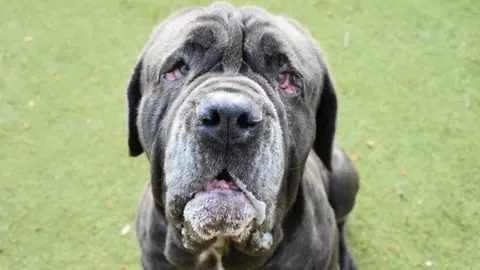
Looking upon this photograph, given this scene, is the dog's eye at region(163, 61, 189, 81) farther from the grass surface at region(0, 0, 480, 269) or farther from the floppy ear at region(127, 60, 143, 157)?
the grass surface at region(0, 0, 480, 269)

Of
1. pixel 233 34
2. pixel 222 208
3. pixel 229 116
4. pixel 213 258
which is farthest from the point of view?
pixel 213 258

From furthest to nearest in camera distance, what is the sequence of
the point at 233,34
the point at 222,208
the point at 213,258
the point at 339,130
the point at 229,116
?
the point at 339,130
the point at 213,258
the point at 233,34
the point at 222,208
the point at 229,116

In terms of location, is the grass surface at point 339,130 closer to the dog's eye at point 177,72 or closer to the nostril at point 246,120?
the dog's eye at point 177,72

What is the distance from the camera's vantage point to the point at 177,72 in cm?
187

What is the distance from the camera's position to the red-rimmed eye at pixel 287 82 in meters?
1.86

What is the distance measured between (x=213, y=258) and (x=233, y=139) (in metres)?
0.66

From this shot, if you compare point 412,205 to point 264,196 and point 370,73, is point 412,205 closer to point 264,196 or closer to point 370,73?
point 370,73

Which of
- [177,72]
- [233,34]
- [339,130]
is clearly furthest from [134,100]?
[339,130]

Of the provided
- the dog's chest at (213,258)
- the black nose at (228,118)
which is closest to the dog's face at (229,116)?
the black nose at (228,118)

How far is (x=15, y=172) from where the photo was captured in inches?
126

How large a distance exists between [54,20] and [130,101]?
82.3 inches

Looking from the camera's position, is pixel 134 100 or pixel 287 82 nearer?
pixel 287 82

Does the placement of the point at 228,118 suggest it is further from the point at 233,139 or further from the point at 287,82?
the point at 287,82

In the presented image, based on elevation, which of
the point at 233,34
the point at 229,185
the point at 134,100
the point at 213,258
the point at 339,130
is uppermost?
the point at 233,34
